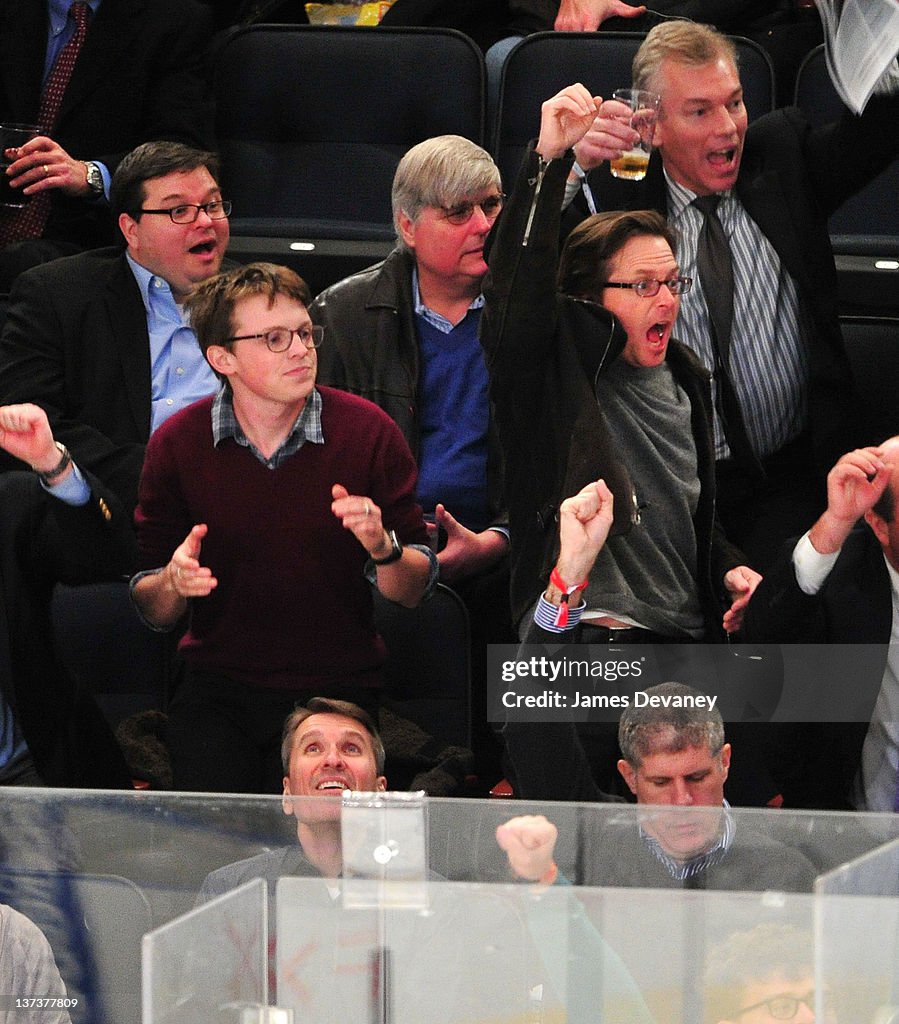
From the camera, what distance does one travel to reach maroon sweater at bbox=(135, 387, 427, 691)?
2.28m

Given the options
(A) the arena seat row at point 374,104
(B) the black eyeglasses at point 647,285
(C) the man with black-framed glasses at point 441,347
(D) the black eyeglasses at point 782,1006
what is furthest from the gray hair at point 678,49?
(D) the black eyeglasses at point 782,1006

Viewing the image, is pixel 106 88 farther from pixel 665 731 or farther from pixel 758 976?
pixel 758 976

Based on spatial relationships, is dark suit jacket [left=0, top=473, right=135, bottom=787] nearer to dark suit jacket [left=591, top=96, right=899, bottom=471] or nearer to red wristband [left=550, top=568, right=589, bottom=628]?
red wristband [left=550, top=568, right=589, bottom=628]

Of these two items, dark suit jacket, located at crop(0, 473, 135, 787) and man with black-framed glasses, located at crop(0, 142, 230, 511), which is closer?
dark suit jacket, located at crop(0, 473, 135, 787)

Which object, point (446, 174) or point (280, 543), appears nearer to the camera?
point (280, 543)

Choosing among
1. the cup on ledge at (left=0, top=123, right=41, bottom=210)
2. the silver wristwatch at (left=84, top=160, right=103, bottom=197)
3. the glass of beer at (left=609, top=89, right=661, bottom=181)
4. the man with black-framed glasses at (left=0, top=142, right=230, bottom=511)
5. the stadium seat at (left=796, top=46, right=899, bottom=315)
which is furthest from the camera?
the stadium seat at (left=796, top=46, right=899, bottom=315)

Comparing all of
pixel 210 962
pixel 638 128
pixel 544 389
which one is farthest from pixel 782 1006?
pixel 638 128

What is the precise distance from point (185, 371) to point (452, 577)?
0.55 meters

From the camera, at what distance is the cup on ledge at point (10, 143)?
2.97m

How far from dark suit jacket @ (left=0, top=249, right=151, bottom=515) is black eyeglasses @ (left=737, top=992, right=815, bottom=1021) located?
1.53m

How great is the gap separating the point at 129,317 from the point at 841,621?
3.89 feet

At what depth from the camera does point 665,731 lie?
6.84 feet

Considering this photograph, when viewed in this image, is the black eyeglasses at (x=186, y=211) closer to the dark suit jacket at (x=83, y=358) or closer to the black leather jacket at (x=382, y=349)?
the dark suit jacket at (x=83, y=358)

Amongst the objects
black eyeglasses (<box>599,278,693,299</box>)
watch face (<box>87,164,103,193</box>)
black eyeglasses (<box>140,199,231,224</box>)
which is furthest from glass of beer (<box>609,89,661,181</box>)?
watch face (<box>87,164,103,193</box>)
